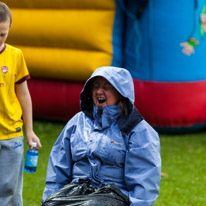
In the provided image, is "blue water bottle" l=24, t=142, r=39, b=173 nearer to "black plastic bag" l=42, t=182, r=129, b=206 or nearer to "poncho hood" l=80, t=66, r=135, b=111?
Result: "black plastic bag" l=42, t=182, r=129, b=206

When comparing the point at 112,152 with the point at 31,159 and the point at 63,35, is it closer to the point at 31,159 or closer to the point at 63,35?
the point at 31,159

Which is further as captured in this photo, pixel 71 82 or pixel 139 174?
pixel 71 82

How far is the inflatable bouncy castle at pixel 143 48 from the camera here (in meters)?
6.83

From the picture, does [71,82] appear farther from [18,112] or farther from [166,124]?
[18,112]

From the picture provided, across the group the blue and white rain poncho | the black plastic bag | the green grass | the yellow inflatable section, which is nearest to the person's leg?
the blue and white rain poncho

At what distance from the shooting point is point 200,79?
7.05 m

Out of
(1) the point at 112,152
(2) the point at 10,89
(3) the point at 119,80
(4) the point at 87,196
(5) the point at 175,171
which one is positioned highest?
(3) the point at 119,80

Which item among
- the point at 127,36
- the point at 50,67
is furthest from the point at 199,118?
the point at 50,67

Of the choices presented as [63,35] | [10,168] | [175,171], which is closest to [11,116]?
[10,168]

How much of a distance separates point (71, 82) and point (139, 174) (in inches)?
180

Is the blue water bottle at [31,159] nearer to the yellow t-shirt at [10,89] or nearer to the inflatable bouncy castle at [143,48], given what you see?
the yellow t-shirt at [10,89]

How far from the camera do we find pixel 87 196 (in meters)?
2.85

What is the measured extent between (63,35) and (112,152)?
4402 millimetres

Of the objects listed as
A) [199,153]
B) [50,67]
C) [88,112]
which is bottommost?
[199,153]
